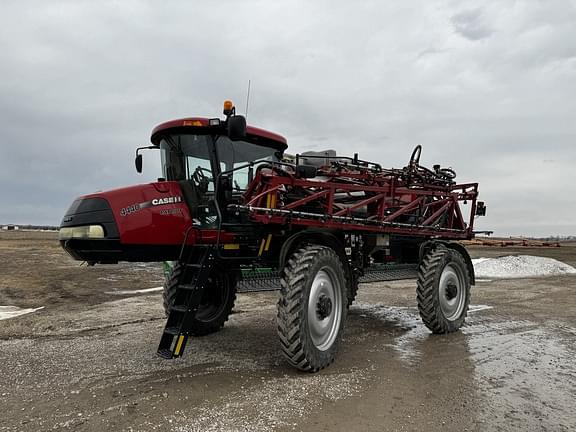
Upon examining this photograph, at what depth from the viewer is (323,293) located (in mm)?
5281

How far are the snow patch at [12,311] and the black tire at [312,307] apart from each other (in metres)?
6.28

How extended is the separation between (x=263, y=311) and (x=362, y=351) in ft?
10.9

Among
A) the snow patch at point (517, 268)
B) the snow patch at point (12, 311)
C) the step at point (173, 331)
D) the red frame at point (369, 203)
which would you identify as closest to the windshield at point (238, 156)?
the red frame at point (369, 203)

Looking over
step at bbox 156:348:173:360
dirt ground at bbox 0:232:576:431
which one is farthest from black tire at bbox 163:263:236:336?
step at bbox 156:348:173:360

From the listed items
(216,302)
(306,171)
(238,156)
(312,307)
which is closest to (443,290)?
(312,307)

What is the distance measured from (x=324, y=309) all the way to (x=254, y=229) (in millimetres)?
1264

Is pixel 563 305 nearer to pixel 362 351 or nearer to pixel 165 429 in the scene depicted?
pixel 362 351

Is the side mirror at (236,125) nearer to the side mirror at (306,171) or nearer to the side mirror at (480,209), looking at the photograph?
the side mirror at (306,171)

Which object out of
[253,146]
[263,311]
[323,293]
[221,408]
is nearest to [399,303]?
[263,311]

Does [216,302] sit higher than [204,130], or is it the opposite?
[204,130]

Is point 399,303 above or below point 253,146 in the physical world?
below

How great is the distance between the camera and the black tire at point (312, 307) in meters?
4.68

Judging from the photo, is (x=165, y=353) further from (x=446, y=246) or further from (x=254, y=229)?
(x=446, y=246)

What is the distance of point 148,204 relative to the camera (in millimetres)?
4914
